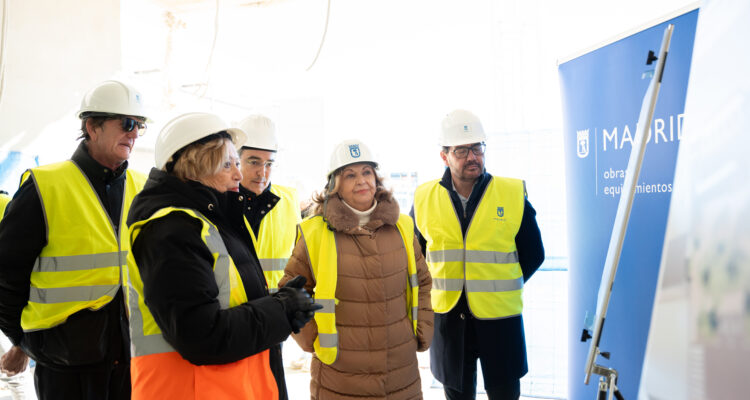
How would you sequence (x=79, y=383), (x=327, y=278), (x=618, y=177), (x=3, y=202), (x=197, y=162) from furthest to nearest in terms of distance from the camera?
1. (x=3, y=202)
2. (x=618, y=177)
3. (x=327, y=278)
4. (x=79, y=383)
5. (x=197, y=162)

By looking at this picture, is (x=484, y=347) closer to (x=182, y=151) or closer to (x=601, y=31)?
(x=182, y=151)

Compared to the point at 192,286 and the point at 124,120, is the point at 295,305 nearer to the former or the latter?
the point at 192,286

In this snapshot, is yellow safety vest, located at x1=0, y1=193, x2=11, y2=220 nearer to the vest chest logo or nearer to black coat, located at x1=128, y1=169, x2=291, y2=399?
black coat, located at x1=128, y1=169, x2=291, y2=399

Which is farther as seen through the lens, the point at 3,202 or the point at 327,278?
the point at 3,202

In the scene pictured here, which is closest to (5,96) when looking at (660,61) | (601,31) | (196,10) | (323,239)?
(323,239)

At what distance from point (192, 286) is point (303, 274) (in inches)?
42.1

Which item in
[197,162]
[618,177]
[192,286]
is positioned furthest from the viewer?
[618,177]

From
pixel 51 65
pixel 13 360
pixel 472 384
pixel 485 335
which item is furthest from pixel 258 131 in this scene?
pixel 51 65

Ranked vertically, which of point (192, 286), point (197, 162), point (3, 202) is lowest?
point (192, 286)

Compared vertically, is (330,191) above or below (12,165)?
below

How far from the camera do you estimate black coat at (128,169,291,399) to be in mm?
1191

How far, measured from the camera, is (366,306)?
2.17m

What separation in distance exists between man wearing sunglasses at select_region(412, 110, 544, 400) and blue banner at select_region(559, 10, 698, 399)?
318mm

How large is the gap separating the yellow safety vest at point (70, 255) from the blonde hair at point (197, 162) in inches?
27.0
